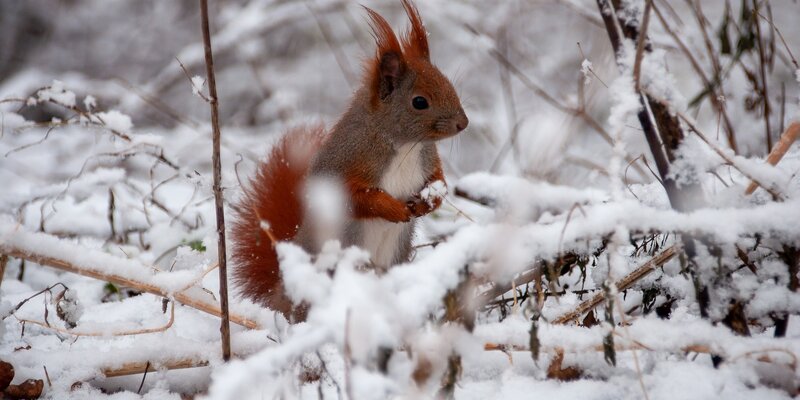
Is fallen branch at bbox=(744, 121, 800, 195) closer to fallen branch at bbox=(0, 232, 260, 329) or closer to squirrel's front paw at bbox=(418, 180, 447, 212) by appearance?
squirrel's front paw at bbox=(418, 180, 447, 212)

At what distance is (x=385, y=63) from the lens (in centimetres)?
181

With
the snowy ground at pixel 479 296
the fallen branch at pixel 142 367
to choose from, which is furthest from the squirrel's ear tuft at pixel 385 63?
the fallen branch at pixel 142 367

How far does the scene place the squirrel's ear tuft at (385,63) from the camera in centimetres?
177

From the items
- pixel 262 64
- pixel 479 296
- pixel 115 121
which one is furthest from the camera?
pixel 262 64

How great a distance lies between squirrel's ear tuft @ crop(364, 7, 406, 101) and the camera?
1.77 m

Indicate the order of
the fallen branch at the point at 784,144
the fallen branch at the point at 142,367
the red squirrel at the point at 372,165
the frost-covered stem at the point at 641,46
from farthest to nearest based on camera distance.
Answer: the red squirrel at the point at 372,165
the fallen branch at the point at 142,367
the fallen branch at the point at 784,144
the frost-covered stem at the point at 641,46

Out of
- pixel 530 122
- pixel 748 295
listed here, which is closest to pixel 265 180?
pixel 748 295

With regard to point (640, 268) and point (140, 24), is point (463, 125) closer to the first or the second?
point (640, 268)

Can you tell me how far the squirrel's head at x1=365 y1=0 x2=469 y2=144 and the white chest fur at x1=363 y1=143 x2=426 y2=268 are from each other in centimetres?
5

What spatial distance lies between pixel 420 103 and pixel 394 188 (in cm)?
23

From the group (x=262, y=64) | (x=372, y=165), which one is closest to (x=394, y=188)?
A: (x=372, y=165)

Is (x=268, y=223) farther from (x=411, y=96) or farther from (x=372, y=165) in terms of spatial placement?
(x=411, y=96)

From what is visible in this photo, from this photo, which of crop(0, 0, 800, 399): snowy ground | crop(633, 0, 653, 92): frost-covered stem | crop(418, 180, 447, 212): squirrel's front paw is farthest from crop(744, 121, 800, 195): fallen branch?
crop(418, 180, 447, 212): squirrel's front paw

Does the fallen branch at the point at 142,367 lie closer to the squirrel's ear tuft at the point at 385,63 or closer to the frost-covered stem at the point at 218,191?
the frost-covered stem at the point at 218,191
